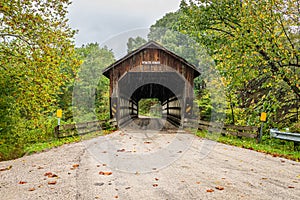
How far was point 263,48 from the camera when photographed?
8.18 meters

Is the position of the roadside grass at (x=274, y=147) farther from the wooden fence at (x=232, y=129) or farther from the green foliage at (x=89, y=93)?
the green foliage at (x=89, y=93)

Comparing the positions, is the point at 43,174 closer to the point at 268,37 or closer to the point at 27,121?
the point at 27,121

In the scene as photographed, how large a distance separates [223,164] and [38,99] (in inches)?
227

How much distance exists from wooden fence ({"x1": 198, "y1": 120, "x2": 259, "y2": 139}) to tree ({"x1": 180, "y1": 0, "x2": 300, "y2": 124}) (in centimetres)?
40

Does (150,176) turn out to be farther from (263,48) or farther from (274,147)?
(263,48)

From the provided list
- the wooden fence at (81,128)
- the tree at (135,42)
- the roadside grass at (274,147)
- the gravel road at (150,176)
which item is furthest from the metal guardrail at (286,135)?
the tree at (135,42)

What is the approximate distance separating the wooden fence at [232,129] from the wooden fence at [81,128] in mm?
4820

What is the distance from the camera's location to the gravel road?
3541mm

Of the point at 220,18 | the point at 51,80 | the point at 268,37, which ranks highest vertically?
the point at 220,18

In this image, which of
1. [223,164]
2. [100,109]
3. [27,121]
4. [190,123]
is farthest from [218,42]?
[100,109]

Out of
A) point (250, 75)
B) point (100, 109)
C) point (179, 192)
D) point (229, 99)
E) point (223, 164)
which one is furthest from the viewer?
point (100, 109)

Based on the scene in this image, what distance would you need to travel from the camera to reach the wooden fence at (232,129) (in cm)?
942

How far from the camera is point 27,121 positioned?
30.5 ft

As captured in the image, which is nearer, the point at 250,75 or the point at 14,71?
the point at 14,71
